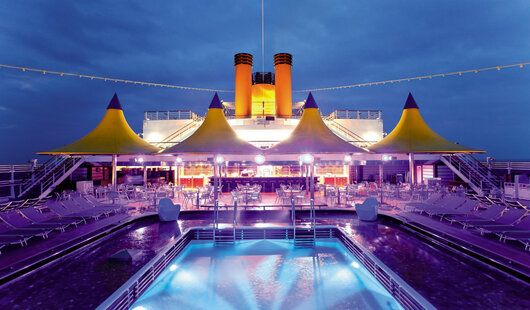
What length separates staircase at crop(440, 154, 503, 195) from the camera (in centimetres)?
1759

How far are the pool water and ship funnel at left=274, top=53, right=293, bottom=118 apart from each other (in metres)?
17.9

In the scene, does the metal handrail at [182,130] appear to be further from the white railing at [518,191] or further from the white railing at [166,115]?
the white railing at [518,191]

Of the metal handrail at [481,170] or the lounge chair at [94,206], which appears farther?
the metal handrail at [481,170]

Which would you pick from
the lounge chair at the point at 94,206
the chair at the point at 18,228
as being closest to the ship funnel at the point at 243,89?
the lounge chair at the point at 94,206

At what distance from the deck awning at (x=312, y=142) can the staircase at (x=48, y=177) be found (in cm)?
1279

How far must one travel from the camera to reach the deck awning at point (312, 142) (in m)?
11.9

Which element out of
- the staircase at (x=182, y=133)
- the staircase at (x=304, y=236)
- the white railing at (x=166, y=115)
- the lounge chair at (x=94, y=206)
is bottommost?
the staircase at (x=304, y=236)

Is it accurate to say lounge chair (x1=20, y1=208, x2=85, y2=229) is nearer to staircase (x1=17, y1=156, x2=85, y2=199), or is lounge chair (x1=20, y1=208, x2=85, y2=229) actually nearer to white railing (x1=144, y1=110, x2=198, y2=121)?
staircase (x1=17, y1=156, x2=85, y2=199)

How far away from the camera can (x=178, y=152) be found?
11.9 m

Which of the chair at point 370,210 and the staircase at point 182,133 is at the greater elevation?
the staircase at point 182,133

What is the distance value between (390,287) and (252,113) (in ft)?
76.1

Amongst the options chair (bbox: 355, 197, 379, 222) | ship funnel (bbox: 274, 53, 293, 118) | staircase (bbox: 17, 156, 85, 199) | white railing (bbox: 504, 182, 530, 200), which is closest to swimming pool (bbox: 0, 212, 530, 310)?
chair (bbox: 355, 197, 379, 222)

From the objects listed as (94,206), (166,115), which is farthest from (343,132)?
(94,206)

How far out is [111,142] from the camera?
14.0m
